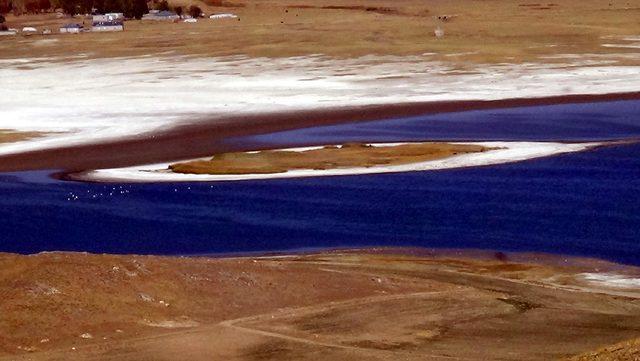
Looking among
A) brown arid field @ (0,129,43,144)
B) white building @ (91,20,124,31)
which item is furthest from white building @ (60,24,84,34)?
brown arid field @ (0,129,43,144)

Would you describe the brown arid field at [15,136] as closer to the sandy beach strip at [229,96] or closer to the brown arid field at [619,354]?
the sandy beach strip at [229,96]

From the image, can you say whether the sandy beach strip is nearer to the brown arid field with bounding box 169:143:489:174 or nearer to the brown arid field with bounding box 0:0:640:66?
the brown arid field with bounding box 169:143:489:174

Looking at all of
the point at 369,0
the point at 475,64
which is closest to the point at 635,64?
the point at 475,64

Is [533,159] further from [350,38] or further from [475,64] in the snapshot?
[350,38]

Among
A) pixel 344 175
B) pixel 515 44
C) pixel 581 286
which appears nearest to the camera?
pixel 581 286

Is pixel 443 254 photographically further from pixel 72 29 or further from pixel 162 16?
pixel 162 16

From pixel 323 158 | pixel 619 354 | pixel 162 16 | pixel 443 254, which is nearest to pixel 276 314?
pixel 619 354

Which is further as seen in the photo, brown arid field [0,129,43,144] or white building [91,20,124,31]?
white building [91,20,124,31]
